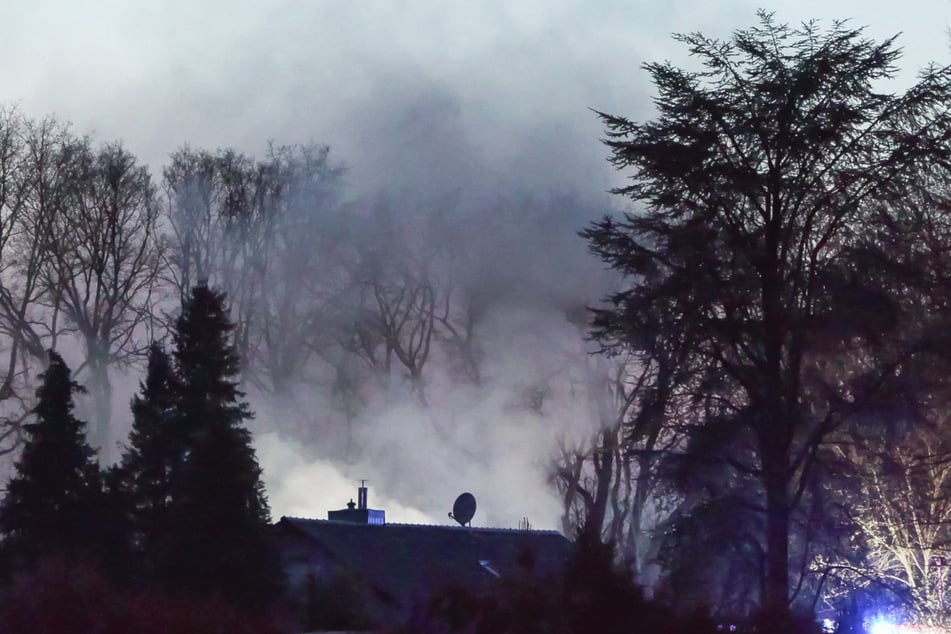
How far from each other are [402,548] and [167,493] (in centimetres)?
571

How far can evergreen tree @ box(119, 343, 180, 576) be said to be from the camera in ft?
101

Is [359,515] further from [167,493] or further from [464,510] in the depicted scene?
[167,493]

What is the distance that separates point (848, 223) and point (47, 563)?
16.7 metres

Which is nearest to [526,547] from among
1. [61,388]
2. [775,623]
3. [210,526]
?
[775,623]

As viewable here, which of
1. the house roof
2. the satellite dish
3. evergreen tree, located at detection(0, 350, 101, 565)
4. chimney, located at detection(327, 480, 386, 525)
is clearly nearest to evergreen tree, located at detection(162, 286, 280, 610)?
evergreen tree, located at detection(0, 350, 101, 565)

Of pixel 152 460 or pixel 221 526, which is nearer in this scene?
pixel 221 526

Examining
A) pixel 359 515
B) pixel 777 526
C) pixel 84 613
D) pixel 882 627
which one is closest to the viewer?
pixel 84 613

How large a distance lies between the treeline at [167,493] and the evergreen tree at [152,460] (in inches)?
1.1

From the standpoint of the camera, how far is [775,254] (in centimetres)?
2872

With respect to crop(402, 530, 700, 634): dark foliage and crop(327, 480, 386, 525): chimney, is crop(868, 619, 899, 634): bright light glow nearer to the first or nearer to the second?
crop(402, 530, 700, 634): dark foliage

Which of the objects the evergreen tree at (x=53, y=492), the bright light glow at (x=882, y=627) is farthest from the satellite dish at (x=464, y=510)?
the bright light glow at (x=882, y=627)

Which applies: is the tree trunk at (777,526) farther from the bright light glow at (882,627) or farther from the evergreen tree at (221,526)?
the evergreen tree at (221,526)

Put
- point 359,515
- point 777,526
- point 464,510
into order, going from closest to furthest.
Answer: point 777,526
point 359,515
point 464,510

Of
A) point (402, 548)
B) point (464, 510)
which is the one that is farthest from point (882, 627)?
point (464, 510)
